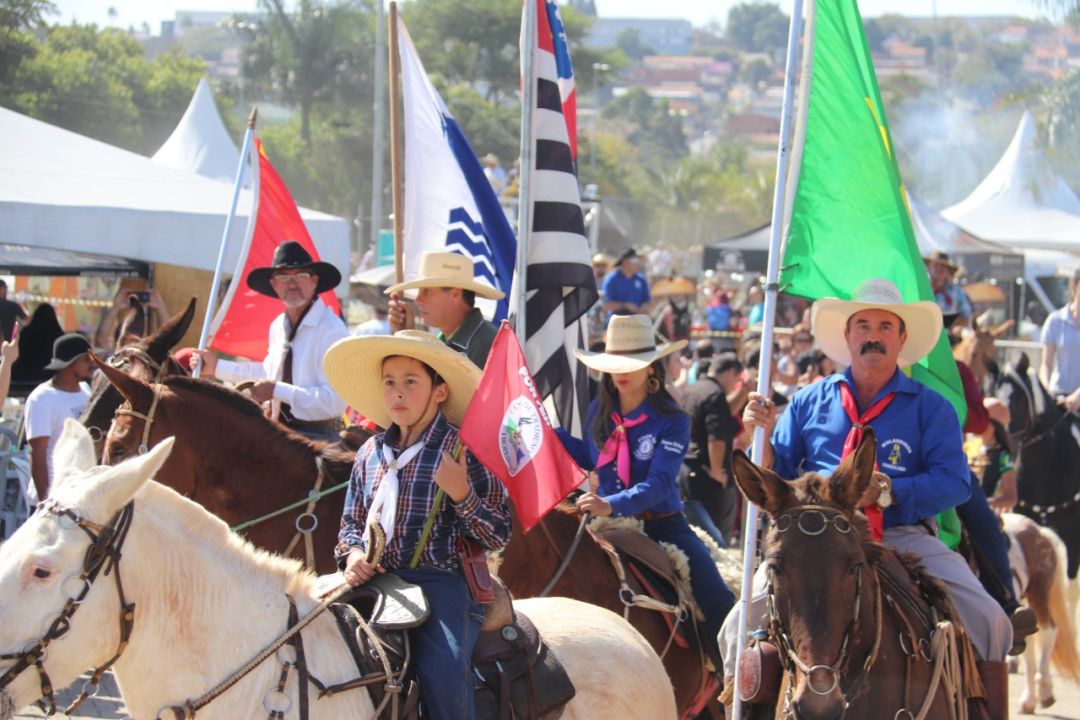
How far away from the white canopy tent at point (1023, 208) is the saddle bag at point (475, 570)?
86.0ft

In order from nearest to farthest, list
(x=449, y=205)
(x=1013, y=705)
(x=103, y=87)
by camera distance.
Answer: (x=449, y=205), (x=1013, y=705), (x=103, y=87)

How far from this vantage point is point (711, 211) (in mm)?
99875

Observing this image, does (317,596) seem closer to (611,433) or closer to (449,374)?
(449,374)

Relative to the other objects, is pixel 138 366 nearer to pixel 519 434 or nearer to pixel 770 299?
pixel 519 434

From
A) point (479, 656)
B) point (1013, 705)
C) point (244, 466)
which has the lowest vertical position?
point (1013, 705)

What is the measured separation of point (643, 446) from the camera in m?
7.10

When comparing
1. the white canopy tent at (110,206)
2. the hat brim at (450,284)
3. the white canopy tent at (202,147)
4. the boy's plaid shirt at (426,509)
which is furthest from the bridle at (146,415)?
the white canopy tent at (202,147)

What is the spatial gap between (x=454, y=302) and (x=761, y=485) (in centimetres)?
261

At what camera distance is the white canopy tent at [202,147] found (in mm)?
24172

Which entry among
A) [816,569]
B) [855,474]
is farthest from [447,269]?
[816,569]

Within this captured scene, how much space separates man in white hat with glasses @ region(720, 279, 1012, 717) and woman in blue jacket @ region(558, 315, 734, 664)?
838 millimetres

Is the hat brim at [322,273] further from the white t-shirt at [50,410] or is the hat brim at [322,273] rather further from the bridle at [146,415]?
the white t-shirt at [50,410]

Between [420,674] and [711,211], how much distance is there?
9683cm

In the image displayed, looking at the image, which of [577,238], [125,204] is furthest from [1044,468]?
[125,204]
